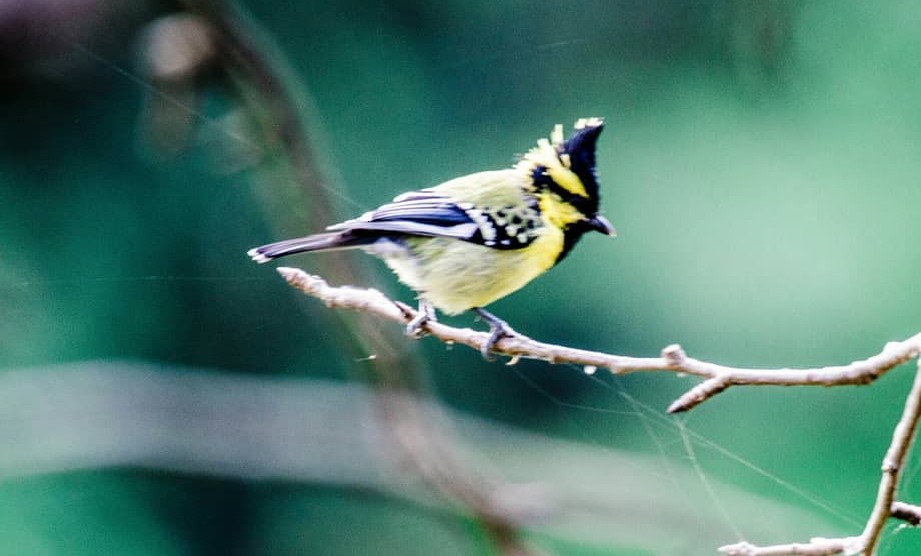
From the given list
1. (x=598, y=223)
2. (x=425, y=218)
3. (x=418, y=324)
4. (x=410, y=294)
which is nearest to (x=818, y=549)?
(x=598, y=223)

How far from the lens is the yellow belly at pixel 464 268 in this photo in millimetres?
1493

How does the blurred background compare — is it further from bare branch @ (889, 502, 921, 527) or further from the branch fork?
bare branch @ (889, 502, 921, 527)

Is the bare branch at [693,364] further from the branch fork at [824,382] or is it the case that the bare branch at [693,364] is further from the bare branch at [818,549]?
the bare branch at [818,549]

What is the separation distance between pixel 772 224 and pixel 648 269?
1.01ft

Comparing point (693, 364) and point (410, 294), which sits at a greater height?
point (410, 294)

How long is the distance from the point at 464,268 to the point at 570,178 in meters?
0.27

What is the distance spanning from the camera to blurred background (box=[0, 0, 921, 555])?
8.02 ft

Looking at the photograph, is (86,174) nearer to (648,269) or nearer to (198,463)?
(198,463)

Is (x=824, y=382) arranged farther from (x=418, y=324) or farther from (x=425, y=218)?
(x=425, y=218)

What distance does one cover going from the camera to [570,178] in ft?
4.33

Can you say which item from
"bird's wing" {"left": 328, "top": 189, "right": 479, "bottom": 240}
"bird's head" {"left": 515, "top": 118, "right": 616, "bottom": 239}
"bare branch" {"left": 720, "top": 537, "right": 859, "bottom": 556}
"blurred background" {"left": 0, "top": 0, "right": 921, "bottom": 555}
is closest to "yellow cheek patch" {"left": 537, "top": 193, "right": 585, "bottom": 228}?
"bird's head" {"left": 515, "top": 118, "right": 616, "bottom": 239}

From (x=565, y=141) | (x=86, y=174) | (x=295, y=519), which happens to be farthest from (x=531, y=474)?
(x=565, y=141)

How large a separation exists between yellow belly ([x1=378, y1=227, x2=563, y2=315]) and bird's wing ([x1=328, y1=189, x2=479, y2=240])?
3 cm

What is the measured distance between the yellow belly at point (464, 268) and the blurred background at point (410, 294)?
1.61ft
